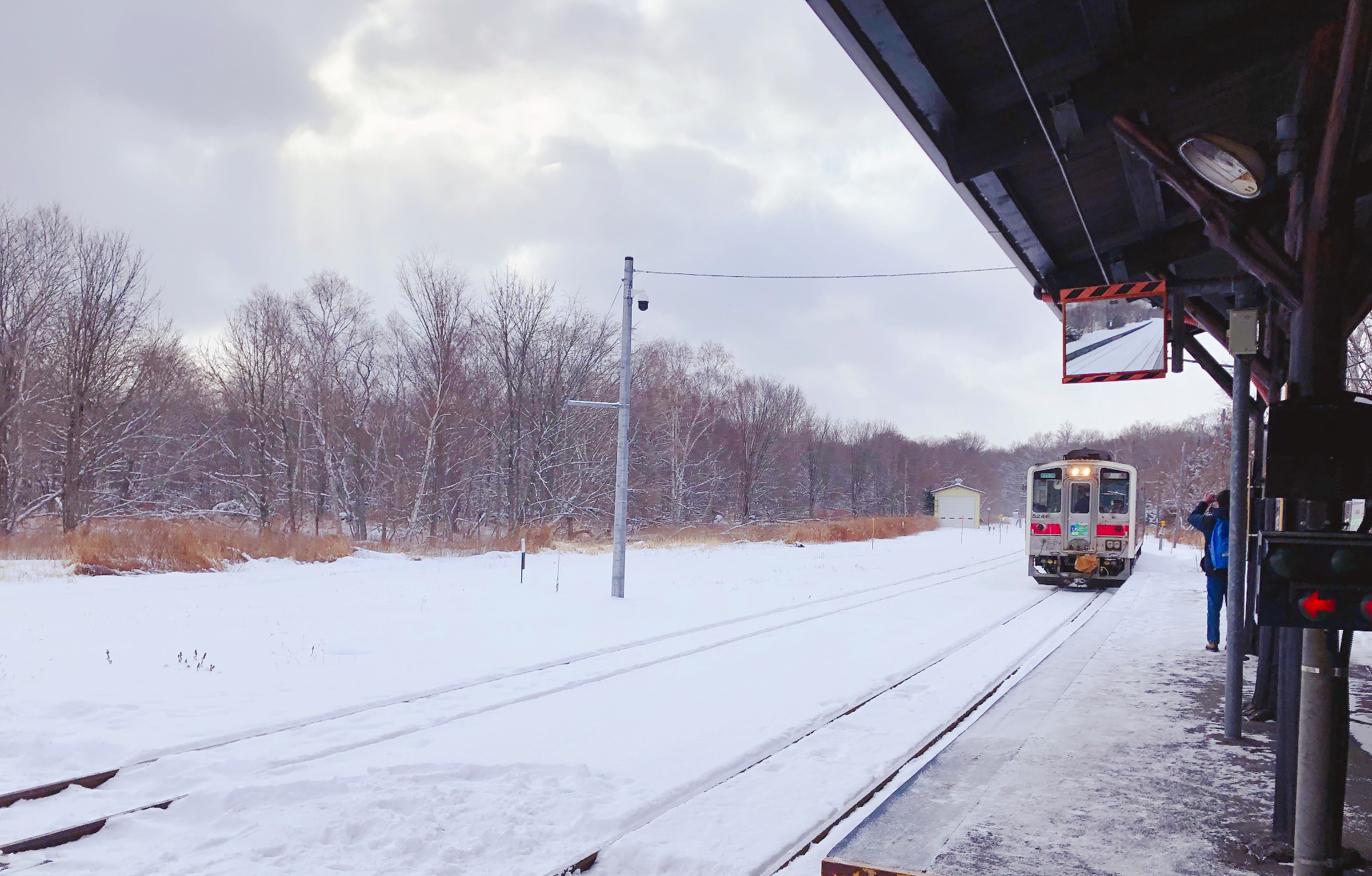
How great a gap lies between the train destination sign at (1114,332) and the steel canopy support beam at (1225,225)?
1973mm

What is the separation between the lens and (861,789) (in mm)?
5508

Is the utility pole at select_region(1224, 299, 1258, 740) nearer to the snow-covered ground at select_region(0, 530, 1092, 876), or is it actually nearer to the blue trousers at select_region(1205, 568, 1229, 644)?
the snow-covered ground at select_region(0, 530, 1092, 876)

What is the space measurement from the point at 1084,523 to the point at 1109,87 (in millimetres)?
18059

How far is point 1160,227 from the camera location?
25.3 ft

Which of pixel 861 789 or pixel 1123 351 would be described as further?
pixel 1123 351

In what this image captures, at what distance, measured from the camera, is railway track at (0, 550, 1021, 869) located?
15.8 ft

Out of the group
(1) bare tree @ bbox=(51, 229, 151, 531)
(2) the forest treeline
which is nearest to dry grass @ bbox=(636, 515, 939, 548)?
(2) the forest treeline

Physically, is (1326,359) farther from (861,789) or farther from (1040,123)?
(861,789)

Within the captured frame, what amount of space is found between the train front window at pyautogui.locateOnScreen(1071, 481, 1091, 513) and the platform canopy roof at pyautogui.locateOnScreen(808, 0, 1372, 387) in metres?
15.8

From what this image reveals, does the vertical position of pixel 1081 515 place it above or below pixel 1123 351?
below

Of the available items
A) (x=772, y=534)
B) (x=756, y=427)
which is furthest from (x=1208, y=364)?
(x=756, y=427)

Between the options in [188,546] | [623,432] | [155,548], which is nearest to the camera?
[623,432]

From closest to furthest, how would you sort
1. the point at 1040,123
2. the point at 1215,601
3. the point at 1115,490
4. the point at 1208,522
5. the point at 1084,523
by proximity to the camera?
1. the point at 1040,123
2. the point at 1215,601
3. the point at 1208,522
4. the point at 1115,490
5. the point at 1084,523

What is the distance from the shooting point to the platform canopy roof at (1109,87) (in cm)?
454
